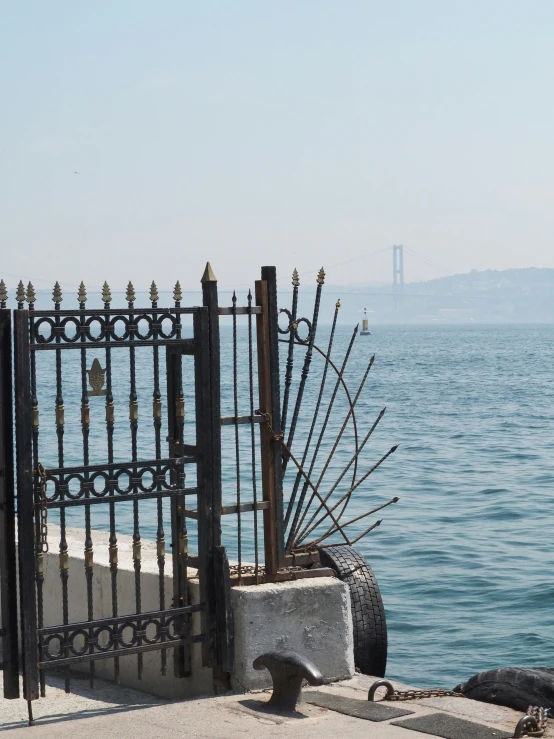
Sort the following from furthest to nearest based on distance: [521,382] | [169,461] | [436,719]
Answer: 1. [521,382]
2. [169,461]
3. [436,719]

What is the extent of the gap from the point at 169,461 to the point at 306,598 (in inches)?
46.9

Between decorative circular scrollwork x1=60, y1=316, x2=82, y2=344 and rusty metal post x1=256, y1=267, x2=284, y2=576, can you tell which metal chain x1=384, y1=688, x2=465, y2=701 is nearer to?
rusty metal post x1=256, y1=267, x2=284, y2=576

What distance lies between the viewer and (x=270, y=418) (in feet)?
22.9

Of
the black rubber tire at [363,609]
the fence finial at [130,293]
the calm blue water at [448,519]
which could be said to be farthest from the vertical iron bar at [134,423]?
the calm blue water at [448,519]

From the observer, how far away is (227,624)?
21.9 ft

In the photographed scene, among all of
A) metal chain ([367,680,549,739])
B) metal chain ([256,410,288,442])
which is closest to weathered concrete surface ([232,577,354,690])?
metal chain ([367,680,549,739])

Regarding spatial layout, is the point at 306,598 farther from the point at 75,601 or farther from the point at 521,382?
the point at 521,382

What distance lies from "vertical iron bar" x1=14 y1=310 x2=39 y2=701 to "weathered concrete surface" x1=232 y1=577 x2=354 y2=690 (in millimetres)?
1229

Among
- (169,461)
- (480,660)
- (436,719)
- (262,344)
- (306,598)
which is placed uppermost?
(262,344)

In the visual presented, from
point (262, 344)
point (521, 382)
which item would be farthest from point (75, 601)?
point (521, 382)

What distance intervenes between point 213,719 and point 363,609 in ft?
6.16

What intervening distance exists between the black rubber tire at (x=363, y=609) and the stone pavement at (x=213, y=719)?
0.78 m

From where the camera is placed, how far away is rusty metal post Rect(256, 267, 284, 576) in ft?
22.8

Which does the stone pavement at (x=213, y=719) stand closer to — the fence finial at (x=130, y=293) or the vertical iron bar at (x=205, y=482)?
the vertical iron bar at (x=205, y=482)
